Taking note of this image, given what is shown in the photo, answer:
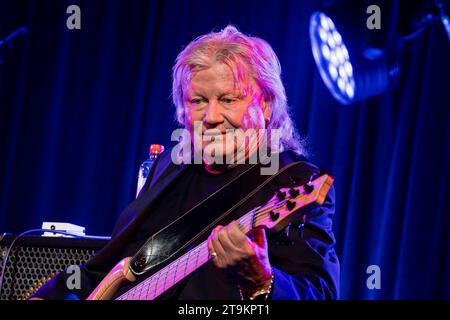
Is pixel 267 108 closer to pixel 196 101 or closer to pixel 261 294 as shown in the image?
pixel 196 101

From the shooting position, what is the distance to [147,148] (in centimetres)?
442

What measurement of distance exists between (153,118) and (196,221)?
2.36 m

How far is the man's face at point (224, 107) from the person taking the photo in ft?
7.67

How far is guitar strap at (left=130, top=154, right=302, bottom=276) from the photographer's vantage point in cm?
215

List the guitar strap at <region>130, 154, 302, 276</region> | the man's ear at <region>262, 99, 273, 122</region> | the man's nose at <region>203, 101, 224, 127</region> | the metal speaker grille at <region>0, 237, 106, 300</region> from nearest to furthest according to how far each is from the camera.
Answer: the guitar strap at <region>130, 154, 302, 276</region> → the man's nose at <region>203, 101, 224, 127</region> → the man's ear at <region>262, 99, 273, 122</region> → the metal speaker grille at <region>0, 237, 106, 300</region>

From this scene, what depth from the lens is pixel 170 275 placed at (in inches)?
80.1

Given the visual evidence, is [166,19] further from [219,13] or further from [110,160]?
[110,160]

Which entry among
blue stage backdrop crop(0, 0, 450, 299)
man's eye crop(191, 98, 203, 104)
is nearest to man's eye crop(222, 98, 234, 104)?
man's eye crop(191, 98, 203, 104)

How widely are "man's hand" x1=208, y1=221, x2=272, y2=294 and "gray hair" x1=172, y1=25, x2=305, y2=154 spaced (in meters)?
0.71

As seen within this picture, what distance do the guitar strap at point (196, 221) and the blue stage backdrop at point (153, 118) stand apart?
1.43m

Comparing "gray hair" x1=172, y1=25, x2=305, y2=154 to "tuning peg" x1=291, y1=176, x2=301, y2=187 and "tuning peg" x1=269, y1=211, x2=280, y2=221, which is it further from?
"tuning peg" x1=269, y1=211, x2=280, y2=221

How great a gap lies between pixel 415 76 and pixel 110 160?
222 cm

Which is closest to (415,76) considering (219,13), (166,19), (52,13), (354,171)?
(354,171)

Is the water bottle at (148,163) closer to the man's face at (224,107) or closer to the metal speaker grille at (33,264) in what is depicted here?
the metal speaker grille at (33,264)
